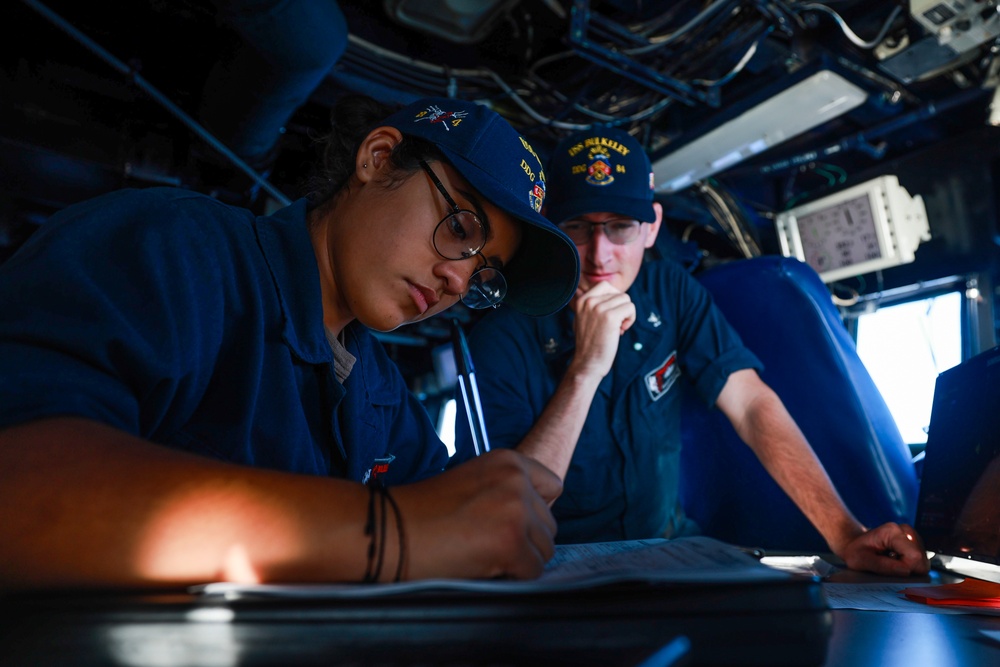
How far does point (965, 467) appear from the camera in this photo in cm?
102

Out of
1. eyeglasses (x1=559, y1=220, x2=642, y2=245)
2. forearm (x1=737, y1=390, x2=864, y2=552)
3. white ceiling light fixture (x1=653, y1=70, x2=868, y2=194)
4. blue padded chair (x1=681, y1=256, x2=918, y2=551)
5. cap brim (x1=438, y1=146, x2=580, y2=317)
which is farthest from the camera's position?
white ceiling light fixture (x1=653, y1=70, x2=868, y2=194)

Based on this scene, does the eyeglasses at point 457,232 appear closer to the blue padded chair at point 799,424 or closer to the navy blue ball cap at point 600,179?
the navy blue ball cap at point 600,179

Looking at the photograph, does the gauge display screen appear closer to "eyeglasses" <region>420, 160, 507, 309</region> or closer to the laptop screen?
the laptop screen

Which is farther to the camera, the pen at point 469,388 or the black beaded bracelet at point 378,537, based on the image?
the pen at point 469,388

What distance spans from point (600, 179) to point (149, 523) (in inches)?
55.6

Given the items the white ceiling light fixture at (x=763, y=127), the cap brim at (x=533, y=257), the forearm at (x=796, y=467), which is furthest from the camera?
the white ceiling light fixture at (x=763, y=127)

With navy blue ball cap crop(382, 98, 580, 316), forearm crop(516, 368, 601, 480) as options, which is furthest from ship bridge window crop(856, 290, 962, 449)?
navy blue ball cap crop(382, 98, 580, 316)

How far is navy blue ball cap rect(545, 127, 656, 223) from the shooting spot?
162 cm

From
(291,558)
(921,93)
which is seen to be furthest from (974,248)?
(291,558)

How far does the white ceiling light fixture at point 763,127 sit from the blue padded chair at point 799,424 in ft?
2.31

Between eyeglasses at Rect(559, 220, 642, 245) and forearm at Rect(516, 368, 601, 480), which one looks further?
eyeglasses at Rect(559, 220, 642, 245)

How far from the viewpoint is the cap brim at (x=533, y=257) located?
89 centimetres

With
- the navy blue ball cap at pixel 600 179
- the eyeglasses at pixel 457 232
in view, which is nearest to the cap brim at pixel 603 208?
the navy blue ball cap at pixel 600 179

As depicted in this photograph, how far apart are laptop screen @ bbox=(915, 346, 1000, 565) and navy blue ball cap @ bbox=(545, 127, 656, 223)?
0.80 metres
